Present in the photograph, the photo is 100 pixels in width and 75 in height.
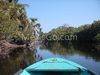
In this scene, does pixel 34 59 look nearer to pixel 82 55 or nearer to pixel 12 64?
pixel 12 64

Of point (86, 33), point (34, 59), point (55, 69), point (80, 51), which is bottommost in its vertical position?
point (34, 59)

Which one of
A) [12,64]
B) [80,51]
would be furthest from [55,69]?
[80,51]

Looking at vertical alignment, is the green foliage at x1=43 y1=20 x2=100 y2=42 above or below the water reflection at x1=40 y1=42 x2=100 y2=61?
above

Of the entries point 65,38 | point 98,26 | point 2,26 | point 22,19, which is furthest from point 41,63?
point 65,38

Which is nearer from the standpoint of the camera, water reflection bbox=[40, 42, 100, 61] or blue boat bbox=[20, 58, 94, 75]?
blue boat bbox=[20, 58, 94, 75]

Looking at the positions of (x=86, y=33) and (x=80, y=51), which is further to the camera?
(x=86, y=33)

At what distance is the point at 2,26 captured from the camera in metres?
21.8

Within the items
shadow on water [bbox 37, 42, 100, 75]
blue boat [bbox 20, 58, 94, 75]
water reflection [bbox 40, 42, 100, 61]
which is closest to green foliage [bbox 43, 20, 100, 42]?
water reflection [bbox 40, 42, 100, 61]

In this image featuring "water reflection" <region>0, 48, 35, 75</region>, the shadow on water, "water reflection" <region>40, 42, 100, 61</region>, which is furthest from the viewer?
"water reflection" <region>40, 42, 100, 61</region>

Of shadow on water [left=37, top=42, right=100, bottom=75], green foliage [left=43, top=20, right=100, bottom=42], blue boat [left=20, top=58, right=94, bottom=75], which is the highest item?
green foliage [left=43, top=20, right=100, bottom=42]

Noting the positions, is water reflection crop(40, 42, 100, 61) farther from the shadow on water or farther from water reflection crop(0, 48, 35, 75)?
water reflection crop(0, 48, 35, 75)

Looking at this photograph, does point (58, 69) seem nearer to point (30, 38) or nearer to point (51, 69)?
point (51, 69)

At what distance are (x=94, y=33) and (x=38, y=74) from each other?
71.8 metres

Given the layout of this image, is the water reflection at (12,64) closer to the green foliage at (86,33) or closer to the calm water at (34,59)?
the calm water at (34,59)
